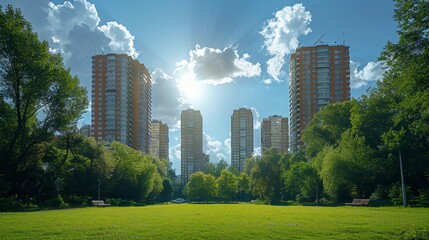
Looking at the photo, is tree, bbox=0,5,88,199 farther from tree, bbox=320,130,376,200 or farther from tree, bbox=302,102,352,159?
tree, bbox=302,102,352,159

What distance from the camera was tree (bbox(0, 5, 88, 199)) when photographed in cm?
3756

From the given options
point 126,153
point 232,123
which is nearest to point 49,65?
point 126,153

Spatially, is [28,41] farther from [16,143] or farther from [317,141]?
[317,141]

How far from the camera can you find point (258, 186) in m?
84.9

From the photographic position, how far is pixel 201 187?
371ft

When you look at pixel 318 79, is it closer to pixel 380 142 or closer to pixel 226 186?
pixel 226 186

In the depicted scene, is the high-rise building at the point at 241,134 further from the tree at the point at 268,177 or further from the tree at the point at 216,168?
the tree at the point at 268,177

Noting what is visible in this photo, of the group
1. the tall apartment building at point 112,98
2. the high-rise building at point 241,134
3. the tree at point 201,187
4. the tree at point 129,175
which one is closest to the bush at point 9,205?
the tree at point 129,175

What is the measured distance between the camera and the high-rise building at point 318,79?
115438 mm

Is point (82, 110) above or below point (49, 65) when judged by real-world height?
below

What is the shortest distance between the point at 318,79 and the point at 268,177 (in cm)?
4591

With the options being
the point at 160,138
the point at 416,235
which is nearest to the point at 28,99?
the point at 416,235

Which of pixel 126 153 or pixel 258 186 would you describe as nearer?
pixel 126 153

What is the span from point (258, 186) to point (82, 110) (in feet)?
169
